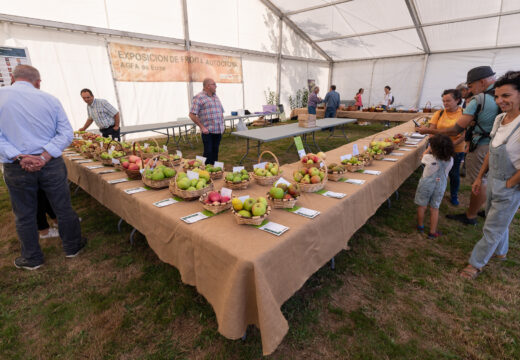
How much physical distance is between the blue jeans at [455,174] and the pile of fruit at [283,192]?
3.06 m

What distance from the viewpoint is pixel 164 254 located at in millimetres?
1828

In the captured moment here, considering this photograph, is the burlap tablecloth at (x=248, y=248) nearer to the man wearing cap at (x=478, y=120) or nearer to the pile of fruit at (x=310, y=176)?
the pile of fruit at (x=310, y=176)

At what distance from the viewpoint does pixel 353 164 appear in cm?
260

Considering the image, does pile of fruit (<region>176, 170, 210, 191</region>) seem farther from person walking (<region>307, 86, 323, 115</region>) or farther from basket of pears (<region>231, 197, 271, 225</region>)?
person walking (<region>307, 86, 323, 115</region>)

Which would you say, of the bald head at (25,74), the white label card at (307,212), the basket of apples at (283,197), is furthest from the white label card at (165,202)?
the bald head at (25,74)

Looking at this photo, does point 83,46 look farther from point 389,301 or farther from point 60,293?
point 389,301

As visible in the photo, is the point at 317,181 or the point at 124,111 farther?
the point at 124,111

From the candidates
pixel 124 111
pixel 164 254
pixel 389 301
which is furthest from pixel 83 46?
pixel 389 301

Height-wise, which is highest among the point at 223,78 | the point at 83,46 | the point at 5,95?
the point at 83,46

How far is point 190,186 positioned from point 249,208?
0.63 meters

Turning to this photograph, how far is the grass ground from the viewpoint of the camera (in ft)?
5.46

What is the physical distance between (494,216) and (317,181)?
1.48 metres

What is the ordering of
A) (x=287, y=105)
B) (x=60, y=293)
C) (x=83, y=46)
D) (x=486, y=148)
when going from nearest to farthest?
(x=60, y=293) → (x=486, y=148) → (x=83, y=46) → (x=287, y=105)

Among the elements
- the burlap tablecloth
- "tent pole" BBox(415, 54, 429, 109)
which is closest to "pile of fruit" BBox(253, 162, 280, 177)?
the burlap tablecloth
